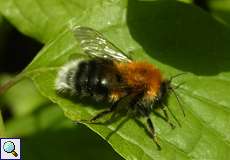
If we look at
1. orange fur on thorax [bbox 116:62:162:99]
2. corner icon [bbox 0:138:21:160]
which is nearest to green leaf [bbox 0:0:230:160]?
orange fur on thorax [bbox 116:62:162:99]

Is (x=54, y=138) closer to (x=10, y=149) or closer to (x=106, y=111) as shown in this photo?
(x=10, y=149)

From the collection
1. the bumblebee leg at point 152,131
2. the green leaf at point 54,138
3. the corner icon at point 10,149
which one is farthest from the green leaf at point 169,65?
the green leaf at point 54,138

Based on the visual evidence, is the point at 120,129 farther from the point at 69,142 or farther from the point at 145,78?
the point at 69,142

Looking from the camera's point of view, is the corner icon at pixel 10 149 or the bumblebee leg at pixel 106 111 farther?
the corner icon at pixel 10 149

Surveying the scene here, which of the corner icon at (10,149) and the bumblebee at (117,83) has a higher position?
the bumblebee at (117,83)

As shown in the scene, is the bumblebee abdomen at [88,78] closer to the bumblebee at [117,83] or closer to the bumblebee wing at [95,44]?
the bumblebee at [117,83]
